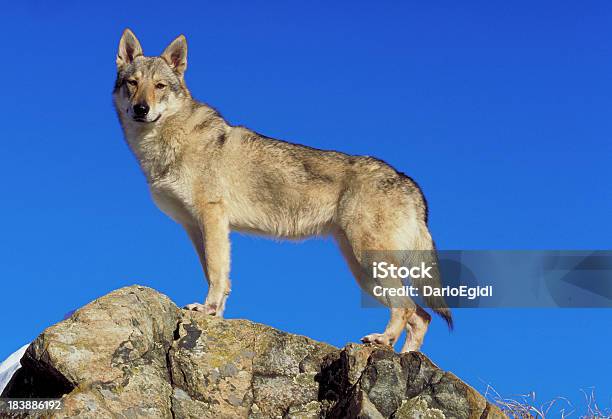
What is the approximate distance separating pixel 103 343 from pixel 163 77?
15.4ft

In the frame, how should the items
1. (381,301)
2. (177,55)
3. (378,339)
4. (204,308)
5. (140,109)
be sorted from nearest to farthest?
(378,339)
(204,308)
(381,301)
(140,109)
(177,55)

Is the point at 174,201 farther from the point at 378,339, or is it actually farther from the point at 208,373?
the point at 378,339

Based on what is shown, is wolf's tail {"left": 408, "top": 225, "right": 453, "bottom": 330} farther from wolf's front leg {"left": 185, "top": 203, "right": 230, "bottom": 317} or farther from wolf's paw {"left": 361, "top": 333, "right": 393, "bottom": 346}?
wolf's front leg {"left": 185, "top": 203, "right": 230, "bottom": 317}

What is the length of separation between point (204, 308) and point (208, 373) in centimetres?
139

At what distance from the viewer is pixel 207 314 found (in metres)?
8.96

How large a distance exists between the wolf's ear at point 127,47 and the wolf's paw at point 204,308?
164 inches

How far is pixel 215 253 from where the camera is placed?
973 centimetres

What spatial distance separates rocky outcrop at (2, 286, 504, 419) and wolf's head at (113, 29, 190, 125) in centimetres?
323

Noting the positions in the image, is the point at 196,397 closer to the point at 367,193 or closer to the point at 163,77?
the point at 367,193

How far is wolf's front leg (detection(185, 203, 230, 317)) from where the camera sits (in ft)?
31.3

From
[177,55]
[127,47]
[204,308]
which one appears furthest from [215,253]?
[127,47]

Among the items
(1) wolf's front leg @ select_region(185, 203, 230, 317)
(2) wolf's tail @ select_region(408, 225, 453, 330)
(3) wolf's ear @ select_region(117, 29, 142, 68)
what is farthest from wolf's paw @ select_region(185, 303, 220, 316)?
(3) wolf's ear @ select_region(117, 29, 142, 68)

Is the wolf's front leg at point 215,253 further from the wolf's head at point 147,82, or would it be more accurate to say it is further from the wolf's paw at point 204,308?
the wolf's head at point 147,82

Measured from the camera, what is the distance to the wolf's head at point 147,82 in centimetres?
1060
